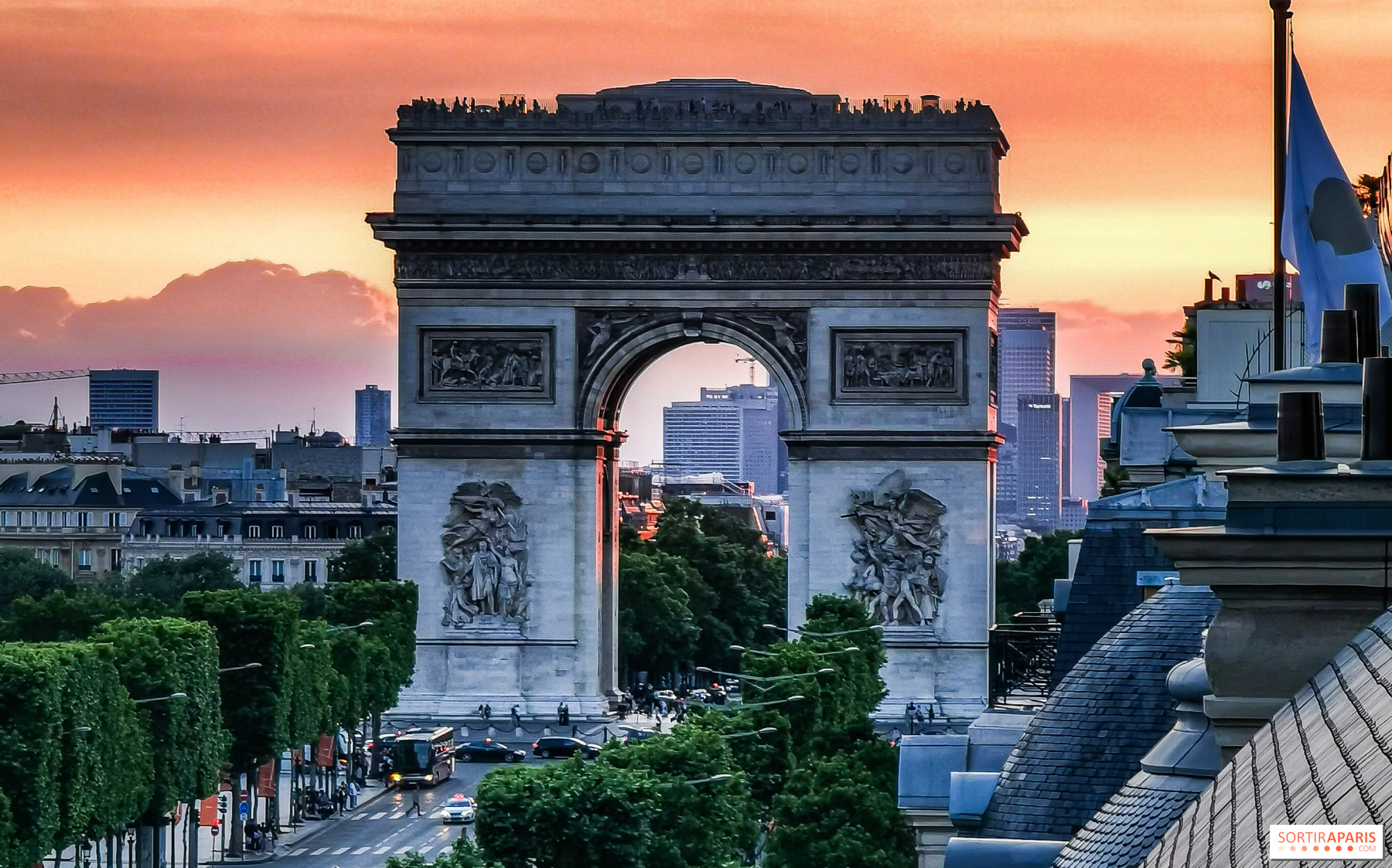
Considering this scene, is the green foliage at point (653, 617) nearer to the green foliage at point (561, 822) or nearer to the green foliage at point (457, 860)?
the green foliage at point (561, 822)

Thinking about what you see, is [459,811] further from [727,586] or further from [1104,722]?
[727,586]

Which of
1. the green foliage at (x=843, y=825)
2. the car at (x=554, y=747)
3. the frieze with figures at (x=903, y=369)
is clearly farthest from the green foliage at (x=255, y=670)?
the green foliage at (x=843, y=825)

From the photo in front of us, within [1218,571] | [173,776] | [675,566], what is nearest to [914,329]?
[173,776]

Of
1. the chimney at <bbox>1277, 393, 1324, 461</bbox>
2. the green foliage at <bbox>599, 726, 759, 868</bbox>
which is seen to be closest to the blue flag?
the chimney at <bbox>1277, 393, 1324, 461</bbox>

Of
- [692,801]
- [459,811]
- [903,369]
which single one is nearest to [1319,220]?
[692,801]

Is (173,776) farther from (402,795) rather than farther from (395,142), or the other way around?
(395,142)
